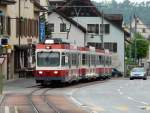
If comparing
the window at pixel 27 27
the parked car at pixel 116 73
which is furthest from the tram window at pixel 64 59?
the parked car at pixel 116 73

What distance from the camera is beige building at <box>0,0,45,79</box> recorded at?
57734mm

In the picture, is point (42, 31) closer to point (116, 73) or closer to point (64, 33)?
point (64, 33)

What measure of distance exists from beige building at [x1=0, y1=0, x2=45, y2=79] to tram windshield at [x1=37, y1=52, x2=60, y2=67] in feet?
31.7

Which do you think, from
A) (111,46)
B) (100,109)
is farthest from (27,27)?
(111,46)

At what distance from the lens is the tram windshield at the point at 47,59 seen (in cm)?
4556

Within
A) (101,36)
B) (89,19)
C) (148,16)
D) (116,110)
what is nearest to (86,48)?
(116,110)

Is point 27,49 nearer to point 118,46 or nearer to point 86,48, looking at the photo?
point 86,48

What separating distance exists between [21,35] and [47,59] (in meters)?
16.8

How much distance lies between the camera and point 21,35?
62.0 m

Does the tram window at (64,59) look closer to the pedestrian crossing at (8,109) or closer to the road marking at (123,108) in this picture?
the road marking at (123,108)

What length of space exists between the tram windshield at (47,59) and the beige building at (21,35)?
31.7 ft

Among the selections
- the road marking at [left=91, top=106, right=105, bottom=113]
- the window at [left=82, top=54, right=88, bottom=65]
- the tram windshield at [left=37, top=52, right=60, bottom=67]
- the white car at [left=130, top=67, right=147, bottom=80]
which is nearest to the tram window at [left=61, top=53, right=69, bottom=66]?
the tram windshield at [left=37, top=52, right=60, bottom=67]

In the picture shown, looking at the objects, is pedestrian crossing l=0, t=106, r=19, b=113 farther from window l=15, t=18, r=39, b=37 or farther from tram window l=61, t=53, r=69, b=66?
window l=15, t=18, r=39, b=37

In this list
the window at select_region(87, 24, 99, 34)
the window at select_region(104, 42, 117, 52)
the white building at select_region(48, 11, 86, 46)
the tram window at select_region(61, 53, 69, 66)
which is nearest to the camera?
the tram window at select_region(61, 53, 69, 66)
